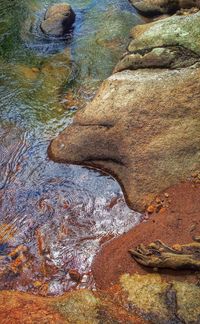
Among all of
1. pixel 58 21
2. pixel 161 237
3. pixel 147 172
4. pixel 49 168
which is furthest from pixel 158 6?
pixel 161 237

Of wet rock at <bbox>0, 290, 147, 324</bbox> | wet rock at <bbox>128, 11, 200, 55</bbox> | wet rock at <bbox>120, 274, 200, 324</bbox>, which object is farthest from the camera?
wet rock at <bbox>128, 11, 200, 55</bbox>

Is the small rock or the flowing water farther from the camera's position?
the small rock

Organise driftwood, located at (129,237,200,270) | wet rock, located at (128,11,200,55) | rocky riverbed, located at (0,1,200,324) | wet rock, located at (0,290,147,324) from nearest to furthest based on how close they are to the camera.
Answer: wet rock, located at (0,290,147,324), rocky riverbed, located at (0,1,200,324), driftwood, located at (129,237,200,270), wet rock, located at (128,11,200,55)

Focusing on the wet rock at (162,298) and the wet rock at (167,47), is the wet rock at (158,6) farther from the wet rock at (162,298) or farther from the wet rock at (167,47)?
the wet rock at (162,298)

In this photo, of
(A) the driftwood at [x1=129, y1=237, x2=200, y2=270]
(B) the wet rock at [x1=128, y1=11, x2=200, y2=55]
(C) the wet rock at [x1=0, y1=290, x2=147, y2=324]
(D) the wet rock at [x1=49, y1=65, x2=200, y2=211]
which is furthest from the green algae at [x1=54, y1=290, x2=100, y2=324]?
(B) the wet rock at [x1=128, y1=11, x2=200, y2=55]

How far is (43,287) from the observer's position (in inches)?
221

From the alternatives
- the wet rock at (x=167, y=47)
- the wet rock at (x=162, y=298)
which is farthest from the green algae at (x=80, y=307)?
the wet rock at (x=167, y=47)

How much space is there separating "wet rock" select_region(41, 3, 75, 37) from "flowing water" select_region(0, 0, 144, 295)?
29 cm

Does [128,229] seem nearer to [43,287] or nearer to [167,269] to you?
[167,269]

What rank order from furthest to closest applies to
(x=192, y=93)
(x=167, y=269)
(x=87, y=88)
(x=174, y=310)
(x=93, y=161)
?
1. (x=87, y=88)
2. (x=93, y=161)
3. (x=192, y=93)
4. (x=167, y=269)
5. (x=174, y=310)

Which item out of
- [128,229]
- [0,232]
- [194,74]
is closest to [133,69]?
[194,74]

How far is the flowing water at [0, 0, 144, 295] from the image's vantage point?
598 cm

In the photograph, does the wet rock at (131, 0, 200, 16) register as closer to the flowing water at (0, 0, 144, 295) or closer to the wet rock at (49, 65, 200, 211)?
the flowing water at (0, 0, 144, 295)

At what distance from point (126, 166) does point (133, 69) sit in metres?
2.43
